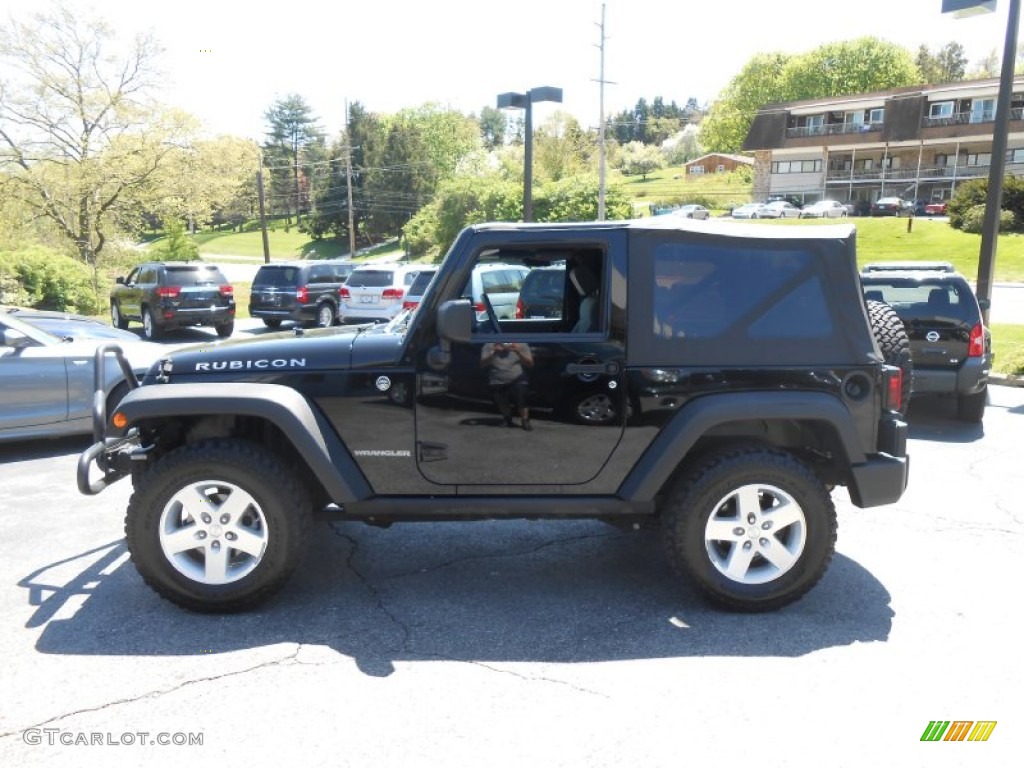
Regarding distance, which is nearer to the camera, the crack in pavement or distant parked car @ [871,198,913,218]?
the crack in pavement

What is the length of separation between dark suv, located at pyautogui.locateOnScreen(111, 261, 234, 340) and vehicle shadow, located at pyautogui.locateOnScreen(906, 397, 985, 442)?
13.6 metres

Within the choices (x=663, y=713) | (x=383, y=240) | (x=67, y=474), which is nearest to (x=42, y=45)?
(x=67, y=474)

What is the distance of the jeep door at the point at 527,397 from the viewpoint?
3.98 m

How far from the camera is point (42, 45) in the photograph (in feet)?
95.4

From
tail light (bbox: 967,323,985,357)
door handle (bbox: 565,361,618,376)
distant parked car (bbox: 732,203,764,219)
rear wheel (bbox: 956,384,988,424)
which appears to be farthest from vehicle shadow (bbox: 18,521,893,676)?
distant parked car (bbox: 732,203,764,219)

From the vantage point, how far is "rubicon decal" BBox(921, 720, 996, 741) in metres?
3.05

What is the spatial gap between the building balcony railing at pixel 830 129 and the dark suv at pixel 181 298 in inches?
2373

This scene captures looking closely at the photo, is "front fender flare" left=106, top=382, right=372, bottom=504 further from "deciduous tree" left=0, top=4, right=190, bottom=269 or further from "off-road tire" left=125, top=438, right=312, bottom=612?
"deciduous tree" left=0, top=4, right=190, bottom=269

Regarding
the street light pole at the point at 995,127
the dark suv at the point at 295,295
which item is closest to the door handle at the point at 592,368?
the street light pole at the point at 995,127

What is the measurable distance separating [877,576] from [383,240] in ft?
245

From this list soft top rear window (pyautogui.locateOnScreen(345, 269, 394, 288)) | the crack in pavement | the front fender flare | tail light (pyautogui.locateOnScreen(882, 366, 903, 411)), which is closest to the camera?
the crack in pavement

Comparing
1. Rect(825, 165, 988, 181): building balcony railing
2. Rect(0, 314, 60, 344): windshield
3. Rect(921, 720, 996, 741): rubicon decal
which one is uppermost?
Rect(825, 165, 988, 181): building balcony railing

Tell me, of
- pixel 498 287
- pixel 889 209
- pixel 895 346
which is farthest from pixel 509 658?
pixel 889 209

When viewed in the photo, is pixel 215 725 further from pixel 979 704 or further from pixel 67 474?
pixel 67 474
